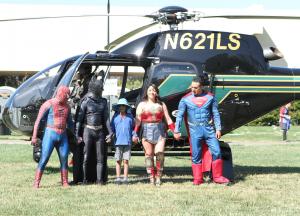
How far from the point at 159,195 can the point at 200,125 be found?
5.71 feet

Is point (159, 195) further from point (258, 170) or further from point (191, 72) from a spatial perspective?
point (258, 170)

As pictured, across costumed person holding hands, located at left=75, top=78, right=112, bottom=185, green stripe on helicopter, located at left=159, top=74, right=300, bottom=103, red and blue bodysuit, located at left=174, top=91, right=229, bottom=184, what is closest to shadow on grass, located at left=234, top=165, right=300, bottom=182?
red and blue bodysuit, located at left=174, top=91, right=229, bottom=184

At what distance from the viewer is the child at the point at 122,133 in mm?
9953

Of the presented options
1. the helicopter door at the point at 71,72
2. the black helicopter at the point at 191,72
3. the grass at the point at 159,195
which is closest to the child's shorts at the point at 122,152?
the grass at the point at 159,195

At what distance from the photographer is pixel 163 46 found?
11250mm

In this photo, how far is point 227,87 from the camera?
36.5ft

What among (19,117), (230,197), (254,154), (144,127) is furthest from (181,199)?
(254,154)

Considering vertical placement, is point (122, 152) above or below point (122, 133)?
below

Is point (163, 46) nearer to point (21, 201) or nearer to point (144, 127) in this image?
point (144, 127)

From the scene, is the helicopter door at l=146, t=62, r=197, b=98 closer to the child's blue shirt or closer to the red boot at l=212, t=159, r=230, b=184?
the child's blue shirt

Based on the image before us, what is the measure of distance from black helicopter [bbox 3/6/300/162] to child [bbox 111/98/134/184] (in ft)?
3.35

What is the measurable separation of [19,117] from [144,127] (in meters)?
2.76

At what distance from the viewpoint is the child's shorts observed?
32.9ft

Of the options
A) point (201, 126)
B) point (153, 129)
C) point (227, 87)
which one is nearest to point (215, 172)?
point (201, 126)
